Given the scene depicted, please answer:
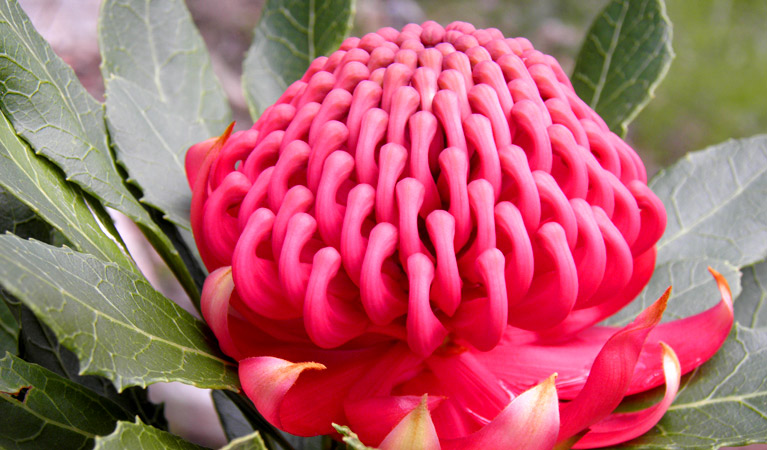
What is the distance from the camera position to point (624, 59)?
190 cm

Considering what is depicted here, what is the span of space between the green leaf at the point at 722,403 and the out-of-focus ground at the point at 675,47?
3939mm

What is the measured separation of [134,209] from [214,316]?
36 centimetres

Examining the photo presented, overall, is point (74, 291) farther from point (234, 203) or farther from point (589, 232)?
point (589, 232)

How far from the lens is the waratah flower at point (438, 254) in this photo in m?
1.21

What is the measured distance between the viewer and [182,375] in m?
1.20

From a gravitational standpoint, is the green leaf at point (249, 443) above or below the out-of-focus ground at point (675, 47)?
below

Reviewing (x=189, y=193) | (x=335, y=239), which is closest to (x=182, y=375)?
(x=335, y=239)

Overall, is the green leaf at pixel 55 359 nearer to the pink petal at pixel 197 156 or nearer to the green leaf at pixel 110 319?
the green leaf at pixel 110 319

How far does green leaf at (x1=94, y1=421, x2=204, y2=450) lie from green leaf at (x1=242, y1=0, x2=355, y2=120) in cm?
99

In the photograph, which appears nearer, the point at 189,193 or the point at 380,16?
the point at 189,193

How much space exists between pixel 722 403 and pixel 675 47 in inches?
213

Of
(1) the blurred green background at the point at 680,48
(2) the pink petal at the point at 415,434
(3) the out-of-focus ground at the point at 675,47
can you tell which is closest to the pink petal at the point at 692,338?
(2) the pink petal at the point at 415,434

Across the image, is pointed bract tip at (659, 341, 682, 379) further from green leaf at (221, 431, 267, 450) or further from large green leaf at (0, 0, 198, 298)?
large green leaf at (0, 0, 198, 298)

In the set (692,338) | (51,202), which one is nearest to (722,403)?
(692,338)
